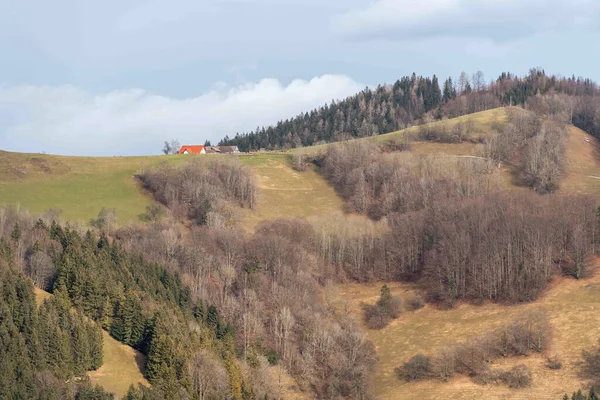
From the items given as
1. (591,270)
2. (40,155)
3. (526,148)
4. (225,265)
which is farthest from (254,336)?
(526,148)

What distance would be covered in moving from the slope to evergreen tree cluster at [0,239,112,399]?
1.41m

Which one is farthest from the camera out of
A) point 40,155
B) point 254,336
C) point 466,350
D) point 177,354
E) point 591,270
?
point 40,155

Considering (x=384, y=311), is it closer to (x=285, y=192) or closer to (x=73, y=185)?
(x=285, y=192)

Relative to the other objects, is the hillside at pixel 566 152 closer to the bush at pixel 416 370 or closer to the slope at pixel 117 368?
the bush at pixel 416 370

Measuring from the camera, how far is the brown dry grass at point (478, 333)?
92000 mm

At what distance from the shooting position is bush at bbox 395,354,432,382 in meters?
98.0

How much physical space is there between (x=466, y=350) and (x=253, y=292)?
31.1m

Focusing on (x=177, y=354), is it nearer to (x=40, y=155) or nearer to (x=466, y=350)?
(x=466, y=350)

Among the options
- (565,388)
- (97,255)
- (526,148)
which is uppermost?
(526,148)

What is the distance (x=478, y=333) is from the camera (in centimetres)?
10412

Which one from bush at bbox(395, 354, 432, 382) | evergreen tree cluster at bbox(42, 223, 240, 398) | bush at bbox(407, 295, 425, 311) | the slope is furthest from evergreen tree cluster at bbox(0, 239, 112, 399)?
bush at bbox(407, 295, 425, 311)

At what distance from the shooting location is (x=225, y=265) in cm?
12106

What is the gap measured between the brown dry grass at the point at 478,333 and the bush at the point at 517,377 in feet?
2.64

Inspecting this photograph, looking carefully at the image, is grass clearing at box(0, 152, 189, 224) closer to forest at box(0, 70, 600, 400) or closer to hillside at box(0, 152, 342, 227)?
hillside at box(0, 152, 342, 227)
